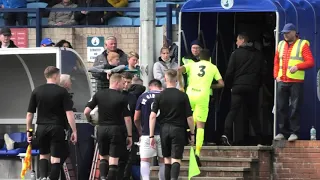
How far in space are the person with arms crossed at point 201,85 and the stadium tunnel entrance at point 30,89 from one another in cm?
205

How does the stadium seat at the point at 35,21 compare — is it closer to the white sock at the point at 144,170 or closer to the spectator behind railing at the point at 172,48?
the spectator behind railing at the point at 172,48

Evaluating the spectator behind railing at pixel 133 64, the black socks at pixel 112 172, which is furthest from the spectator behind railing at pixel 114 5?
the black socks at pixel 112 172

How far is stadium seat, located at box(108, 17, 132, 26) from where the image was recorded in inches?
936

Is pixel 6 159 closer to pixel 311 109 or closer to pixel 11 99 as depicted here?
pixel 11 99

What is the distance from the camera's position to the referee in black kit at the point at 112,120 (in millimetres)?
18172

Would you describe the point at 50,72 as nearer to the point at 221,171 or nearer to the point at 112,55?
the point at 112,55

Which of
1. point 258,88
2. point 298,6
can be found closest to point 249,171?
point 258,88

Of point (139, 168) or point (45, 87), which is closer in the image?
point (45, 87)

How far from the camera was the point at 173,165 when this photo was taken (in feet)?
59.1

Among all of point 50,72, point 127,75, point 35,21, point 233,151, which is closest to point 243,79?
point 233,151

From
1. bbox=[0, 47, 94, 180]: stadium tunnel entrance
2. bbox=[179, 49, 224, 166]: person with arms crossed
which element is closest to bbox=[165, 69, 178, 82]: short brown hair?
bbox=[179, 49, 224, 166]: person with arms crossed

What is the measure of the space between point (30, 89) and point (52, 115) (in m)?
3.61

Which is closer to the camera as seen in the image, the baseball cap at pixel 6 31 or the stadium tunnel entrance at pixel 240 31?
the stadium tunnel entrance at pixel 240 31

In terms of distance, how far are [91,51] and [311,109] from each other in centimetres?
516
